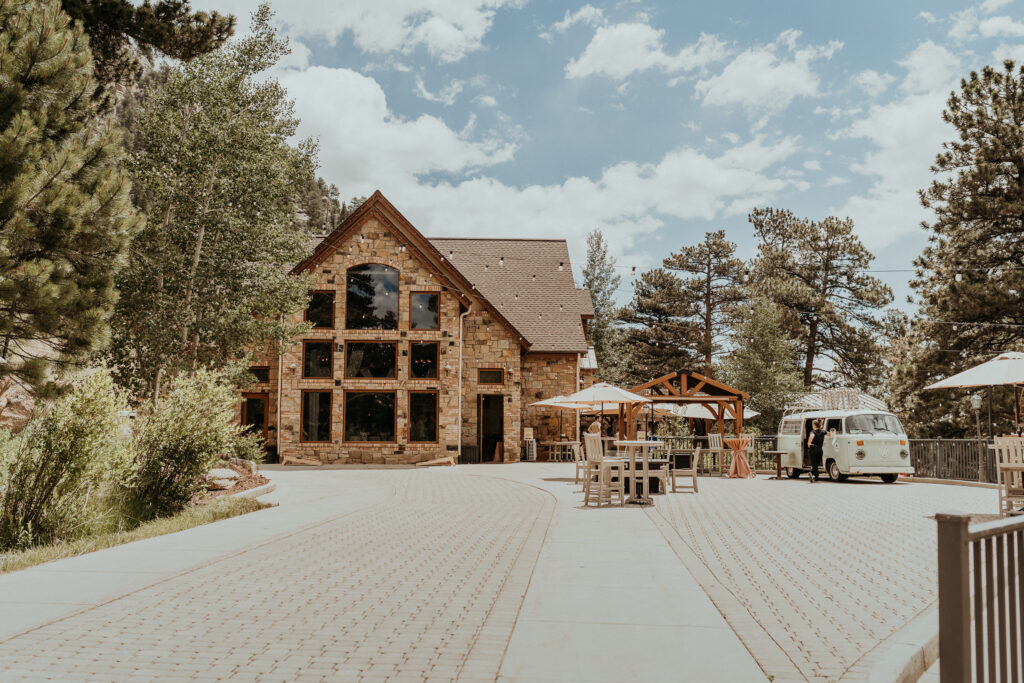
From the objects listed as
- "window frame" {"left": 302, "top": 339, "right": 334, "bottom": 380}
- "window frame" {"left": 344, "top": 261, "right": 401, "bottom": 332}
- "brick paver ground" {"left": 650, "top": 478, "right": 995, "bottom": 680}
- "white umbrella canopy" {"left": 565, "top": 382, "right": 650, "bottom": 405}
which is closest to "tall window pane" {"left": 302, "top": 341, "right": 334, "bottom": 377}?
"window frame" {"left": 302, "top": 339, "right": 334, "bottom": 380}

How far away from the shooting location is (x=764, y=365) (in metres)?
39.7

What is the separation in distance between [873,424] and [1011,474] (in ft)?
28.6

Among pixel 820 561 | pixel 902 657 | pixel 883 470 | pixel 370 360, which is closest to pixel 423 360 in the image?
pixel 370 360

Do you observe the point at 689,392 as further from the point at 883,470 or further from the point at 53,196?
the point at 53,196

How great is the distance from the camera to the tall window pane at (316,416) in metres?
28.5

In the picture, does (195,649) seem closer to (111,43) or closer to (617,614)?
(617,614)

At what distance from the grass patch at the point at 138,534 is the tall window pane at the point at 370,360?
51.3 ft

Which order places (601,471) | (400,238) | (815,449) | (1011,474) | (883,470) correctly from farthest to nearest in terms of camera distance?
(400,238)
(815,449)
(883,470)
(601,471)
(1011,474)

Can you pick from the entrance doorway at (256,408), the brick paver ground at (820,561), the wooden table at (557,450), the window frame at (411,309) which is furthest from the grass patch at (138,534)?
the wooden table at (557,450)

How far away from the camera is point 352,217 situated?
2877 centimetres

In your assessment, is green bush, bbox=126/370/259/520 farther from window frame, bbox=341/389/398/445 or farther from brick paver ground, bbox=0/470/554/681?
window frame, bbox=341/389/398/445

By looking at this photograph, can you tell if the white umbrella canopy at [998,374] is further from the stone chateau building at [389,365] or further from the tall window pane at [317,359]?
the tall window pane at [317,359]

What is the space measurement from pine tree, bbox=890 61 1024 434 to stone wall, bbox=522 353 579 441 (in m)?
12.3

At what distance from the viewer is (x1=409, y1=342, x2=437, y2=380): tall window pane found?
95.0 ft
